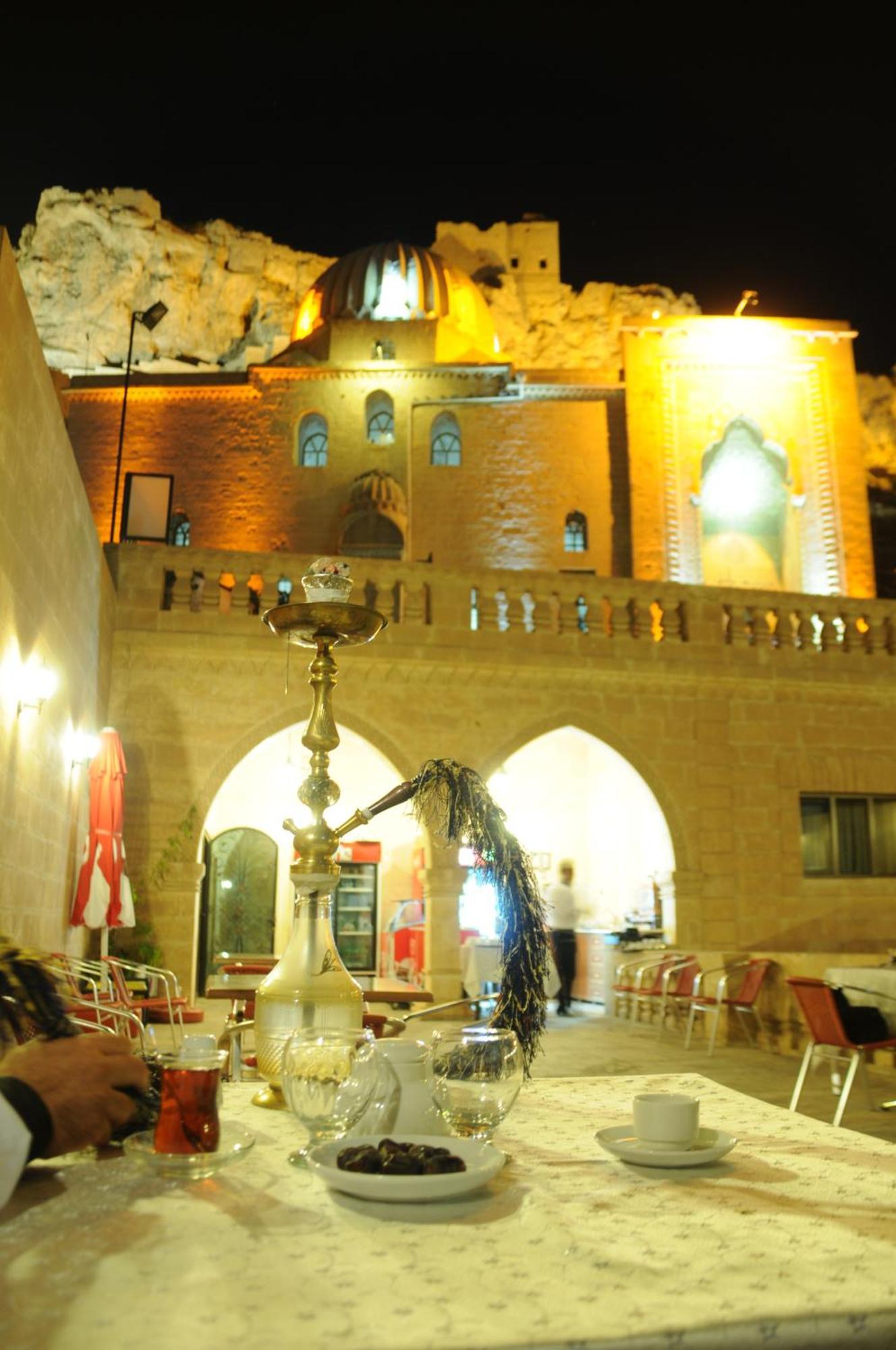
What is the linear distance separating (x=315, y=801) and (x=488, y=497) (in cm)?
2095

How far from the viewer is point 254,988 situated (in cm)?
604

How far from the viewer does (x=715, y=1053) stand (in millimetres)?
8852

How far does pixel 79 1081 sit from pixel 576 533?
71.6 ft

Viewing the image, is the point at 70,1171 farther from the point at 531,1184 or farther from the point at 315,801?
the point at 315,801

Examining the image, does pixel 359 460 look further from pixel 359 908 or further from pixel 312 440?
pixel 359 908

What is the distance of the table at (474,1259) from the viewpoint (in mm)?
976

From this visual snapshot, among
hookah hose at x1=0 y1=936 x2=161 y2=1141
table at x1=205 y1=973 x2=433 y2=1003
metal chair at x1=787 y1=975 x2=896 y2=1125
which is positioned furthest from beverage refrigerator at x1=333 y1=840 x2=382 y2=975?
hookah hose at x1=0 y1=936 x2=161 y2=1141

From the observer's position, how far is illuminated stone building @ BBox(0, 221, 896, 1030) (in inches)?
428

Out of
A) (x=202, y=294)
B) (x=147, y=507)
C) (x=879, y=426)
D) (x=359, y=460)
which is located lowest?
(x=147, y=507)

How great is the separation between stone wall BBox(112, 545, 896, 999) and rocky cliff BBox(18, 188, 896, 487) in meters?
21.8

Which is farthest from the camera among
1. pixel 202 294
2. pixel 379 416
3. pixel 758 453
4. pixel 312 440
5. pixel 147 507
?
pixel 202 294

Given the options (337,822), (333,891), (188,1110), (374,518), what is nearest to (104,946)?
(337,822)

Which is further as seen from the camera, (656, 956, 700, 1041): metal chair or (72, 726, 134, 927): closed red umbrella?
(656, 956, 700, 1041): metal chair

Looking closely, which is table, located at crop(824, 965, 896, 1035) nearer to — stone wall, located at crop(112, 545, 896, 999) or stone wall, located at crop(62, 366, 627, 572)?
stone wall, located at crop(112, 545, 896, 999)
